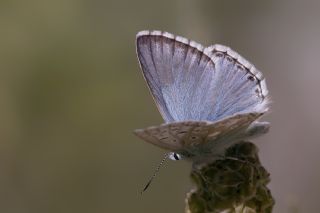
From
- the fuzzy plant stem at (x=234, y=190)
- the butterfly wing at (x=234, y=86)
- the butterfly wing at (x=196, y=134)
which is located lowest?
the fuzzy plant stem at (x=234, y=190)

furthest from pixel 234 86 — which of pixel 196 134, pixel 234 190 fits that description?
pixel 234 190

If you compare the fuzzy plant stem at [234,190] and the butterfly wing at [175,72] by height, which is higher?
the butterfly wing at [175,72]

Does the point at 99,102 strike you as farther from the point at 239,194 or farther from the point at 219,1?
the point at 239,194

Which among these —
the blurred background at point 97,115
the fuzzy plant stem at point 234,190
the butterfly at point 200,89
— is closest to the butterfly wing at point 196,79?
the butterfly at point 200,89

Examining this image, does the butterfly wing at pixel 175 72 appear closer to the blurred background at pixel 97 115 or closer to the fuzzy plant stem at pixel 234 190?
the fuzzy plant stem at pixel 234 190

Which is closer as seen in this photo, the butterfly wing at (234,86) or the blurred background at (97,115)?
the butterfly wing at (234,86)

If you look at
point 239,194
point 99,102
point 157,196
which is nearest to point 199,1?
point 99,102
